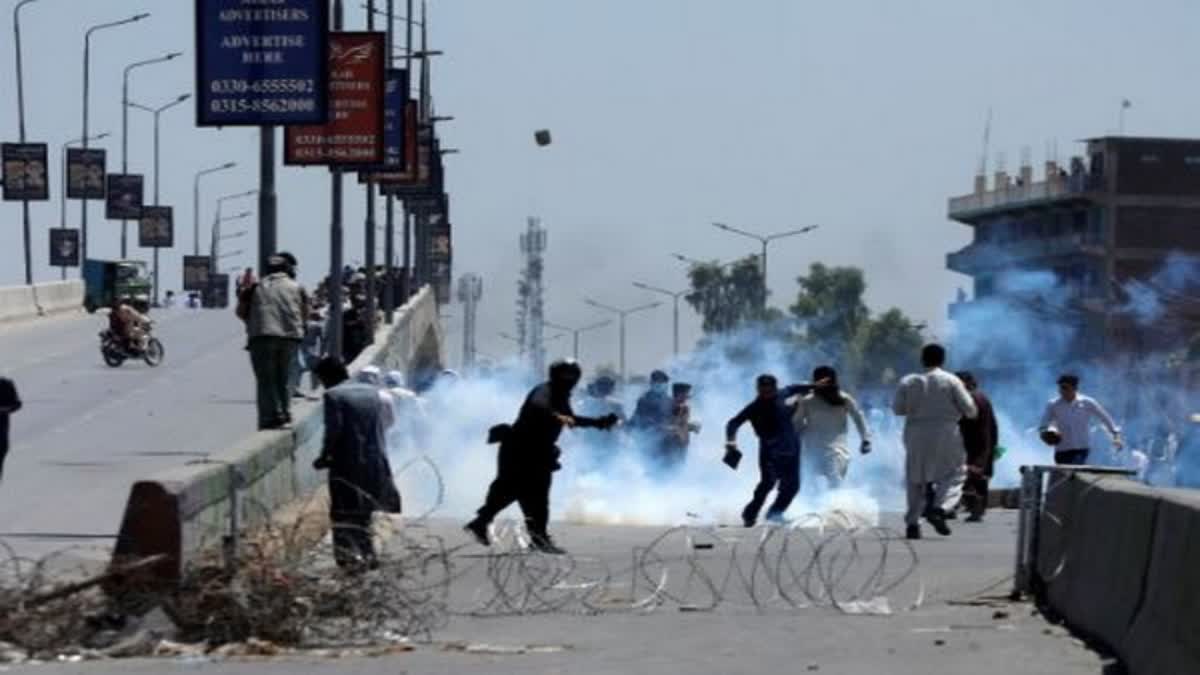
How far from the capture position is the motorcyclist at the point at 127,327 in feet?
188

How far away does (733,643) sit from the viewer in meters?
15.6

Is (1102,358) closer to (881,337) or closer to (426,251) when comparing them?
(426,251)

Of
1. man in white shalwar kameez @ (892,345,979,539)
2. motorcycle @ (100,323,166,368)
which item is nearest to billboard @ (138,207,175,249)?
motorcycle @ (100,323,166,368)

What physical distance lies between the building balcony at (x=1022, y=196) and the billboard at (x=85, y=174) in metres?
34.1

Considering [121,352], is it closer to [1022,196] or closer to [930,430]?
[930,430]

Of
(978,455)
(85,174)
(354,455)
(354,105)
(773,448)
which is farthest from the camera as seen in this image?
(85,174)

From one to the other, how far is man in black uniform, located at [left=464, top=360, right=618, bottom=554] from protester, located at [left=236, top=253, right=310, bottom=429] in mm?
2837

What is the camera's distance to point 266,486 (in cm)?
2097

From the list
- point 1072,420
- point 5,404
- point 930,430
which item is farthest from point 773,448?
point 5,404

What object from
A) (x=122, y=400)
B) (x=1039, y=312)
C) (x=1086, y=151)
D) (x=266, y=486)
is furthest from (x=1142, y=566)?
(x=1086, y=151)

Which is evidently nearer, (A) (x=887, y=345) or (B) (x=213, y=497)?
(B) (x=213, y=497)

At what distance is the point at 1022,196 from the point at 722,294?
43.5 m

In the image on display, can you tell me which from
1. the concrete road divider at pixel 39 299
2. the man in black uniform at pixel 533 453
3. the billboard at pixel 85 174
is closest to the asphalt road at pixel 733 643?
the man in black uniform at pixel 533 453

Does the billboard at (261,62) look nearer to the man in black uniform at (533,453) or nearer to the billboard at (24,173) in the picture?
the man in black uniform at (533,453)
